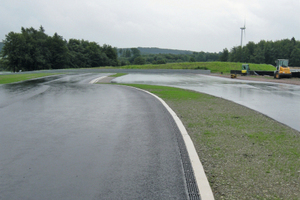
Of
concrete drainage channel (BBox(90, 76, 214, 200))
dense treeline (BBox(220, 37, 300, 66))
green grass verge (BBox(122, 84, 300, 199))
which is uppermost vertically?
dense treeline (BBox(220, 37, 300, 66))

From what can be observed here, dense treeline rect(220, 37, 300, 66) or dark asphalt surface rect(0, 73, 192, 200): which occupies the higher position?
dense treeline rect(220, 37, 300, 66)

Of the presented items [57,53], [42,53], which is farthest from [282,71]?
[57,53]

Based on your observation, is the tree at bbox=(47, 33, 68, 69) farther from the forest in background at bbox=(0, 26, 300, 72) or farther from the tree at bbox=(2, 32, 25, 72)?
the tree at bbox=(2, 32, 25, 72)

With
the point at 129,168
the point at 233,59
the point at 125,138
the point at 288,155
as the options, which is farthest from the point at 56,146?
the point at 233,59

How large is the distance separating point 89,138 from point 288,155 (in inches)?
157

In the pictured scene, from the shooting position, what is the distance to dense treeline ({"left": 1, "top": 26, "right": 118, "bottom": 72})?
85.2 m

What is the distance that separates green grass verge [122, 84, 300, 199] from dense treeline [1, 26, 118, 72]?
3542 inches

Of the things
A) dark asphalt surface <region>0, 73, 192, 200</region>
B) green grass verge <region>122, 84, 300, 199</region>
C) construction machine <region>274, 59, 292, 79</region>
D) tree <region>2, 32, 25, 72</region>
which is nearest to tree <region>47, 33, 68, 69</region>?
tree <region>2, 32, 25, 72</region>

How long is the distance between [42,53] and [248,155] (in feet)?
338

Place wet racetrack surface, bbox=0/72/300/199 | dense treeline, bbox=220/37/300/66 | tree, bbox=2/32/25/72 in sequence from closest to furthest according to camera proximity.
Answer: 1. wet racetrack surface, bbox=0/72/300/199
2. tree, bbox=2/32/25/72
3. dense treeline, bbox=220/37/300/66

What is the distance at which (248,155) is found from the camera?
15.1 ft

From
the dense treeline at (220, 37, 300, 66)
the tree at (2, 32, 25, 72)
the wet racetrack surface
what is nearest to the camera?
the wet racetrack surface

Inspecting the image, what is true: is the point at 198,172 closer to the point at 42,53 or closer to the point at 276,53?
the point at 42,53

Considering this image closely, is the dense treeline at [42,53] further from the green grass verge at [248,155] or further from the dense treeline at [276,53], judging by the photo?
the green grass verge at [248,155]
